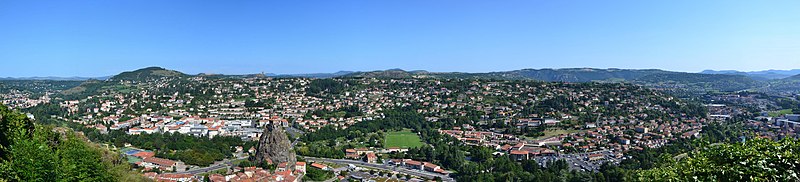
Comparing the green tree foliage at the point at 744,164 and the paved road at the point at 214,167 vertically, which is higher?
the green tree foliage at the point at 744,164

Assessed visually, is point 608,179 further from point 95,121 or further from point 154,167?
point 95,121

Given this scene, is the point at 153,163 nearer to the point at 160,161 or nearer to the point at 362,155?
the point at 160,161

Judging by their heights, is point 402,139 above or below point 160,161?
below

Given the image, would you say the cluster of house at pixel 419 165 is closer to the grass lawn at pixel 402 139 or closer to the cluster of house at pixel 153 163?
the grass lawn at pixel 402 139

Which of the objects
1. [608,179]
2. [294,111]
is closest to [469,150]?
[608,179]

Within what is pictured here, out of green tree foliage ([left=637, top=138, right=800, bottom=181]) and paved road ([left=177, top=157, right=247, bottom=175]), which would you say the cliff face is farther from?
green tree foliage ([left=637, top=138, right=800, bottom=181])

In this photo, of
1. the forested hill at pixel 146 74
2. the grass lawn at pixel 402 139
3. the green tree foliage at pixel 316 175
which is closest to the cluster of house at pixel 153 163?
the green tree foliage at pixel 316 175

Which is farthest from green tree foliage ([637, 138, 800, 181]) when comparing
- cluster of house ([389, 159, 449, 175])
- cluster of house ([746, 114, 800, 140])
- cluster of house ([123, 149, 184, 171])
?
cluster of house ([746, 114, 800, 140])

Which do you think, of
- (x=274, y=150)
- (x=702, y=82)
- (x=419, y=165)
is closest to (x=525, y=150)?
(x=419, y=165)
